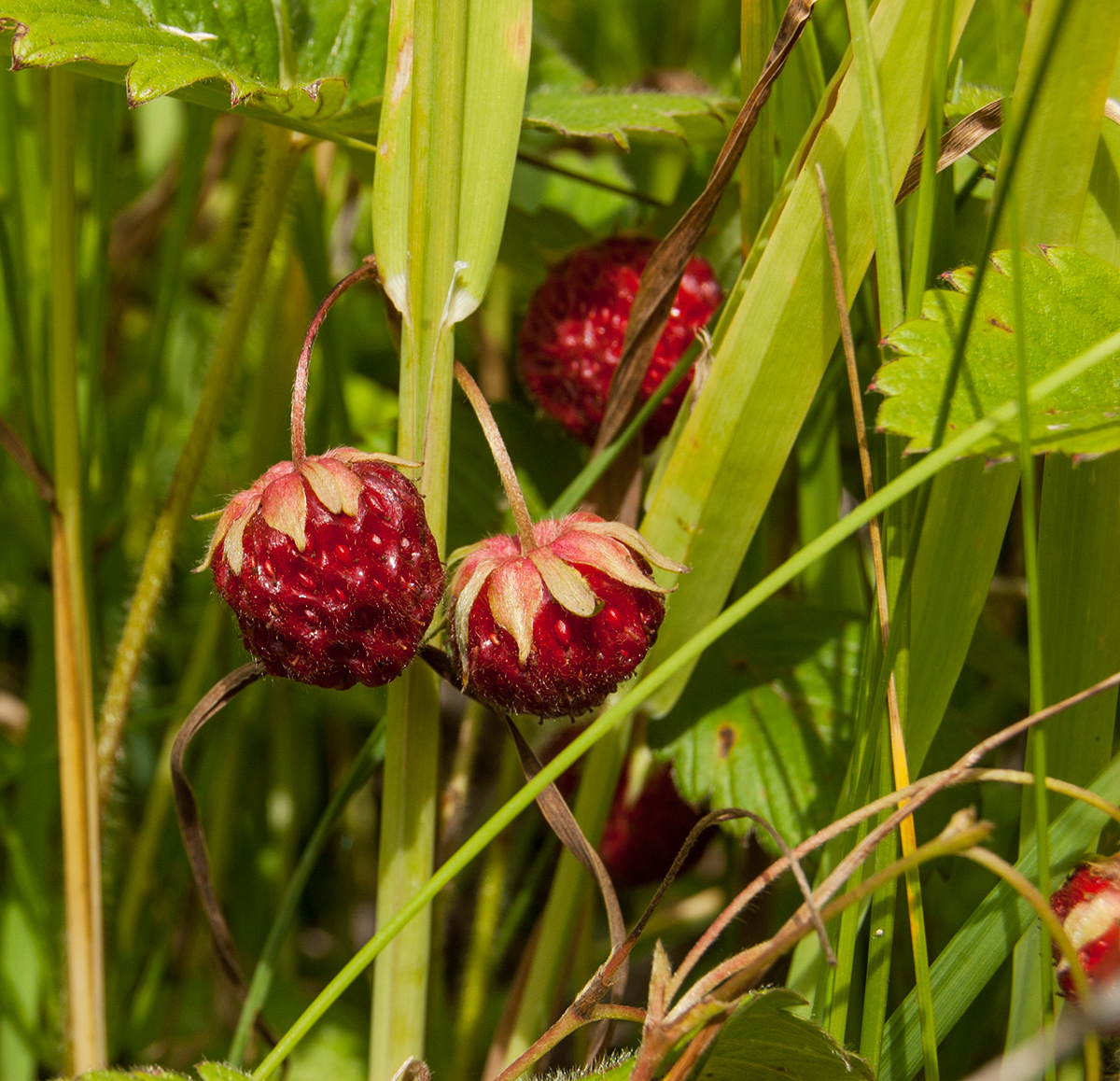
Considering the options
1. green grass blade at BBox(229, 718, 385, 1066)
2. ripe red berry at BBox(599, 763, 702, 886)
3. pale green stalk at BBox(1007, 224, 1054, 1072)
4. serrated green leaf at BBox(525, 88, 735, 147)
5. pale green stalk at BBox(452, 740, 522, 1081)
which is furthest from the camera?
ripe red berry at BBox(599, 763, 702, 886)

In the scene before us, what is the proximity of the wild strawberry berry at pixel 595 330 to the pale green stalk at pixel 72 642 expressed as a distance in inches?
15.7

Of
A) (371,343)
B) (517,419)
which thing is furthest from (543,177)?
(371,343)

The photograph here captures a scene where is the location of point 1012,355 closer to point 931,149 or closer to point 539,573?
point 931,149

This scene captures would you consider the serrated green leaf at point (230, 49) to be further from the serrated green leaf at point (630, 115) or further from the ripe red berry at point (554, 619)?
the ripe red berry at point (554, 619)

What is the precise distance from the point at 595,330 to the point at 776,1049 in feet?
1.99

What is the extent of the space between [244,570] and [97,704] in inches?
26.1

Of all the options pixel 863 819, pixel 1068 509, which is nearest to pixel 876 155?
pixel 1068 509

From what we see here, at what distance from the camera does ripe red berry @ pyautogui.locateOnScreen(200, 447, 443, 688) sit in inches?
22.5

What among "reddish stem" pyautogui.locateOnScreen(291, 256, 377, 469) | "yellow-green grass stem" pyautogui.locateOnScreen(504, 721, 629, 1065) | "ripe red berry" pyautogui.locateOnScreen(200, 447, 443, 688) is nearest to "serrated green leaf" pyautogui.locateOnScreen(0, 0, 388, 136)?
"reddish stem" pyautogui.locateOnScreen(291, 256, 377, 469)

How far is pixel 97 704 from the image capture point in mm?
1134

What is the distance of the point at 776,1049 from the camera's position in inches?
24.0

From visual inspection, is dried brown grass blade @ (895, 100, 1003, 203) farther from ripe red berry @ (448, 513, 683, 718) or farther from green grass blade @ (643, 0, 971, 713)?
ripe red berry @ (448, 513, 683, 718)

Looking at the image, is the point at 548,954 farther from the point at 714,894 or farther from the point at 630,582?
the point at 714,894

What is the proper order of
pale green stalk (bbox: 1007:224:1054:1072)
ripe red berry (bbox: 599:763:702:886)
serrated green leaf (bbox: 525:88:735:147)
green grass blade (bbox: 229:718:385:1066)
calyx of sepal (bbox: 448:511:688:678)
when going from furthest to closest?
1. ripe red berry (bbox: 599:763:702:886)
2. serrated green leaf (bbox: 525:88:735:147)
3. green grass blade (bbox: 229:718:385:1066)
4. calyx of sepal (bbox: 448:511:688:678)
5. pale green stalk (bbox: 1007:224:1054:1072)
